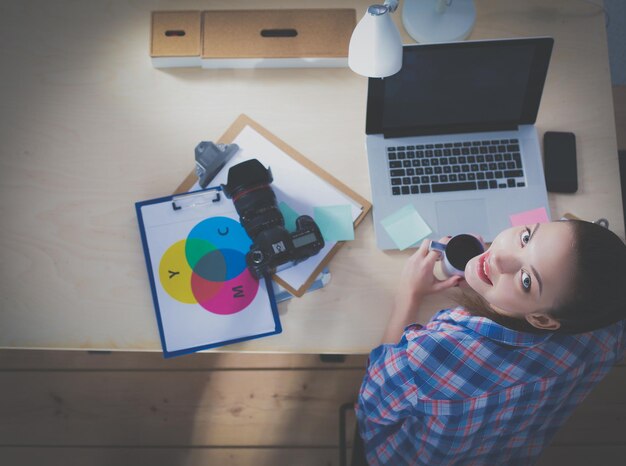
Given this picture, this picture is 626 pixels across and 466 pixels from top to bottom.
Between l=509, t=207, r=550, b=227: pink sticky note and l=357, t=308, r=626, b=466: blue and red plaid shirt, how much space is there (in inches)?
10.1

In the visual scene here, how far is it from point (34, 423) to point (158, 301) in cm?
95

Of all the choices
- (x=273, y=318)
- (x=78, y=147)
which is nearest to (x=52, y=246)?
(x=78, y=147)

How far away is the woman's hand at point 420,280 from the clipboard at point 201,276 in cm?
27

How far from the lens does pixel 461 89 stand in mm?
1023

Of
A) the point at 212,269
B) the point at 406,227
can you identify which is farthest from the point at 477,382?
the point at 212,269

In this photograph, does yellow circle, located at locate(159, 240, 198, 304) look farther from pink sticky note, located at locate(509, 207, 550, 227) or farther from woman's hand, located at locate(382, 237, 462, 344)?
pink sticky note, located at locate(509, 207, 550, 227)

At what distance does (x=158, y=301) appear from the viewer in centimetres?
105

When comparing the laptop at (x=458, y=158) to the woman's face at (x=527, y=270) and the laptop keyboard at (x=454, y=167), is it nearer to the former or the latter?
the laptop keyboard at (x=454, y=167)

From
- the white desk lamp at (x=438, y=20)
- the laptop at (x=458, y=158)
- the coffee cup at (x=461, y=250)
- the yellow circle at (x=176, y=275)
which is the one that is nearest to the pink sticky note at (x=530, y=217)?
the laptop at (x=458, y=158)

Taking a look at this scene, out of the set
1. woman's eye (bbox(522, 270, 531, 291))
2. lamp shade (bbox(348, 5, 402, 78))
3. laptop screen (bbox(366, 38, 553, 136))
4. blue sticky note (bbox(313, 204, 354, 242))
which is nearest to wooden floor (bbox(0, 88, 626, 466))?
blue sticky note (bbox(313, 204, 354, 242))

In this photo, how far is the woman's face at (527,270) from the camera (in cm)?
77

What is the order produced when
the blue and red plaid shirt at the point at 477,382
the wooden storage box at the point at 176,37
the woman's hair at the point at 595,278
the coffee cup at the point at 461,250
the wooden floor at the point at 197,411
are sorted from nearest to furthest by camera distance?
the woman's hair at the point at 595,278 < the blue and red plaid shirt at the point at 477,382 < the coffee cup at the point at 461,250 < the wooden storage box at the point at 176,37 < the wooden floor at the point at 197,411

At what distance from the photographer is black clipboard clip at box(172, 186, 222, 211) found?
1.09m

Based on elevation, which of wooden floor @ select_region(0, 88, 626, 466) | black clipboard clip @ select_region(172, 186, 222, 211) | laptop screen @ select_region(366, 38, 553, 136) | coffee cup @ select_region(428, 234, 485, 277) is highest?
laptop screen @ select_region(366, 38, 553, 136)
